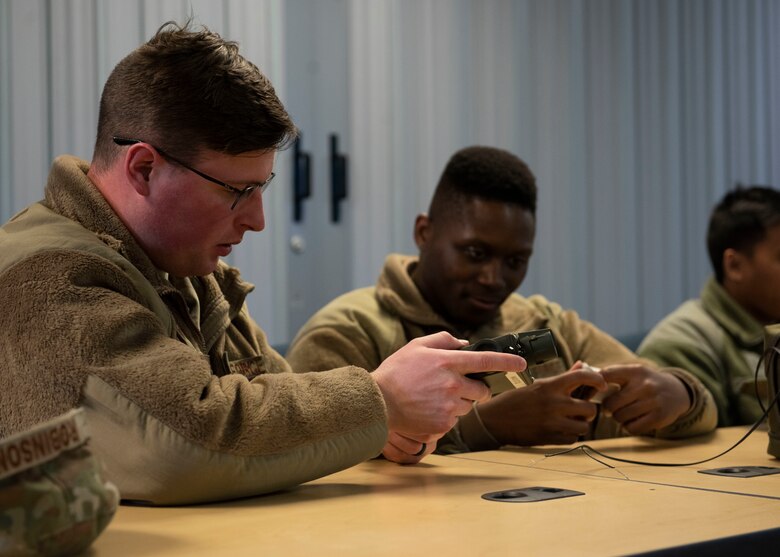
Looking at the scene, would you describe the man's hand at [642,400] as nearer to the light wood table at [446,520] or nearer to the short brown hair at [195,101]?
the light wood table at [446,520]

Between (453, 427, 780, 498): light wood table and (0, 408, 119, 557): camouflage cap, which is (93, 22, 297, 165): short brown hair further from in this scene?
(453, 427, 780, 498): light wood table

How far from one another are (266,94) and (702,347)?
5.11 ft

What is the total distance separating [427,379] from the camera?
1359 mm

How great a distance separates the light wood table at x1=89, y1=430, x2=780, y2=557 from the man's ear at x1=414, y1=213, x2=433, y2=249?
3.19 feet

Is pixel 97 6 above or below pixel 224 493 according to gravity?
above

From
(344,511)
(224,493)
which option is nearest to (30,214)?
(224,493)

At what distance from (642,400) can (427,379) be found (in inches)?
27.4

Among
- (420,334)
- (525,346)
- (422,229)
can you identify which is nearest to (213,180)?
(525,346)

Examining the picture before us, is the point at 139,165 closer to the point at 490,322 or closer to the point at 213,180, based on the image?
the point at 213,180

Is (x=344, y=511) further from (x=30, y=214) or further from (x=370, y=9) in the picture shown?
(x=370, y=9)

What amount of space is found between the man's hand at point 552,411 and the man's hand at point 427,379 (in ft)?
1.58

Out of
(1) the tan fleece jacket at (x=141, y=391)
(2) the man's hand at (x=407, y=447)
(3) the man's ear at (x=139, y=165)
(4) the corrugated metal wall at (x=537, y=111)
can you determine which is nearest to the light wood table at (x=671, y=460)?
(2) the man's hand at (x=407, y=447)

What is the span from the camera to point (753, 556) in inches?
40.6

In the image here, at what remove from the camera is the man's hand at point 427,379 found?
1354 millimetres
